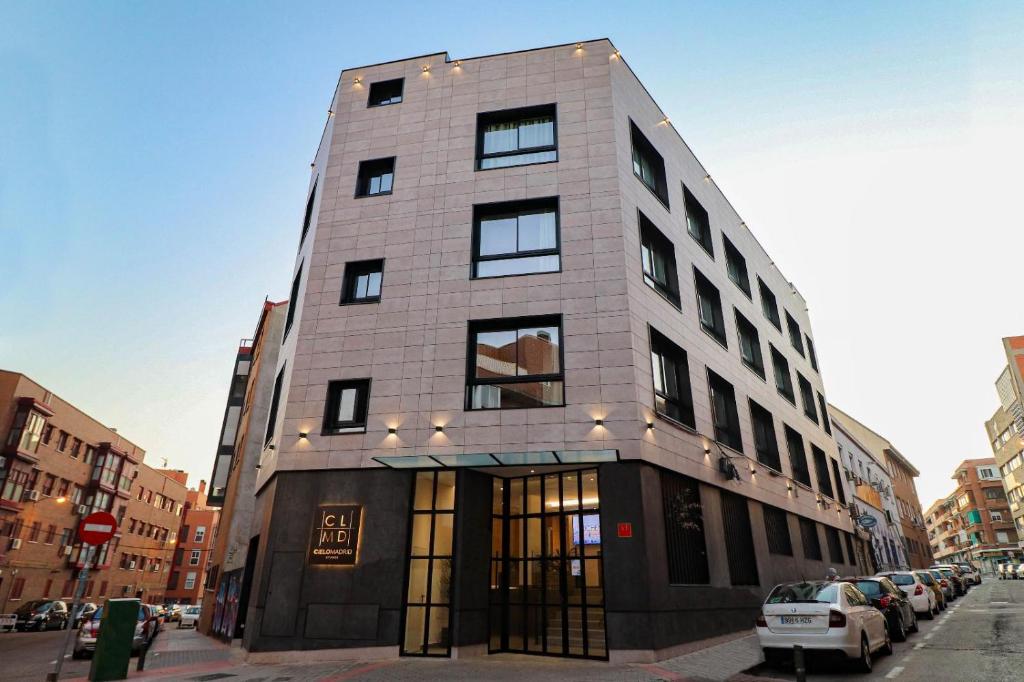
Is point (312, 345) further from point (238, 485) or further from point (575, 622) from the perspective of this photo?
point (238, 485)

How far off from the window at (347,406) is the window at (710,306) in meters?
12.4

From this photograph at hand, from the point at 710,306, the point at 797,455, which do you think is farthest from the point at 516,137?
the point at 797,455

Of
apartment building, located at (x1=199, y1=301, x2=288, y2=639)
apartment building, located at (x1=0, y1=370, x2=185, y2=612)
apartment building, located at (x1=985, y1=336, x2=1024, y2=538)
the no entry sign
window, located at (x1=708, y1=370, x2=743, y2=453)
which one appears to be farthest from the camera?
apartment building, located at (x1=985, y1=336, x2=1024, y2=538)

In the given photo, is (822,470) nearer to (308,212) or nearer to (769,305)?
(769,305)

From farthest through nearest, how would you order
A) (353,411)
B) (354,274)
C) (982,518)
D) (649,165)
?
(982,518) < (649,165) < (354,274) < (353,411)

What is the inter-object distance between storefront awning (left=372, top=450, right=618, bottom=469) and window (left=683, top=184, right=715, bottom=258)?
1236cm

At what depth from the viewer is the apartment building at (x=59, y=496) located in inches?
1569

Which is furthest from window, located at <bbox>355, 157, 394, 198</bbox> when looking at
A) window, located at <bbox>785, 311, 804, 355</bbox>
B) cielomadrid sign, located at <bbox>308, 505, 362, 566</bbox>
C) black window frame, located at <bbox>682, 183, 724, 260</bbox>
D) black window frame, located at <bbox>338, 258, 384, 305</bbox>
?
window, located at <bbox>785, 311, 804, 355</bbox>

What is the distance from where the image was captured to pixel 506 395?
14.4 meters

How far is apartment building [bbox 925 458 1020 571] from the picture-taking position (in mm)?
91125

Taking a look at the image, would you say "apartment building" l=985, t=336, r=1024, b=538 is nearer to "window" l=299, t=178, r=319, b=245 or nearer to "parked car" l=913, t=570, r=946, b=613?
"parked car" l=913, t=570, r=946, b=613

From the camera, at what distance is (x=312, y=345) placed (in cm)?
1605

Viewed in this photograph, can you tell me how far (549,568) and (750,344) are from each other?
16076 mm

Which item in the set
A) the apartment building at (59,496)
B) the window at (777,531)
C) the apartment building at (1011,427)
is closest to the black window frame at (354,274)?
the window at (777,531)
